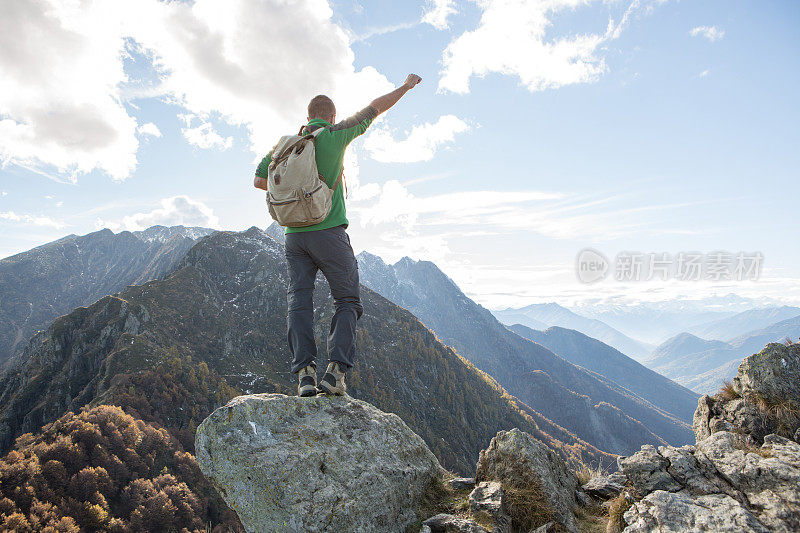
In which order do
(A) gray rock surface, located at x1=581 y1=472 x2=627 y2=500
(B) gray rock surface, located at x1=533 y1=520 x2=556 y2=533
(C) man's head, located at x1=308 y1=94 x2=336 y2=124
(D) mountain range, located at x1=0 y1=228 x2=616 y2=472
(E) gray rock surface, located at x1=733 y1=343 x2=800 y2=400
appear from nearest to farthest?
(B) gray rock surface, located at x1=533 y1=520 x2=556 y2=533
(C) man's head, located at x1=308 y1=94 x2=336 y2=124
(A) gray rock surface, located at x1=581 y1=472 x2=627 y2=500
(E) gray rock surface, located at x1=733 y1=343 x2=800 y2=400
(D) mountain range, located at x1=0 y1=228 x2=616 y2=472

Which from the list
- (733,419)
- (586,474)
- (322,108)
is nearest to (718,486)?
(733,419)

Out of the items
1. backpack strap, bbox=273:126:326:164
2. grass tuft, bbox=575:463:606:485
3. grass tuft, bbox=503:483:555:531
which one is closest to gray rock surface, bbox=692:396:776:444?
grass tuft, bbox=575:463:606:485

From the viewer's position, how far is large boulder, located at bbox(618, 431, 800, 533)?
4379 mm

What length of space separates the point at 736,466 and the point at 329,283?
7.38 m

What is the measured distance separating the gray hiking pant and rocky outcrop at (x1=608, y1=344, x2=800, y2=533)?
199 inches

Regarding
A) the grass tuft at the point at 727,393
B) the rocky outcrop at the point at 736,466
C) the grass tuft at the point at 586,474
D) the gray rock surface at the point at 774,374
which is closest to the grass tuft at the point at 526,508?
the rocky outcrop at the point at 736,466

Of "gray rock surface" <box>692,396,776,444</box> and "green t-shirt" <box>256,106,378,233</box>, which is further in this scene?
"gray rock surface" <box>692,396,776,444</box>

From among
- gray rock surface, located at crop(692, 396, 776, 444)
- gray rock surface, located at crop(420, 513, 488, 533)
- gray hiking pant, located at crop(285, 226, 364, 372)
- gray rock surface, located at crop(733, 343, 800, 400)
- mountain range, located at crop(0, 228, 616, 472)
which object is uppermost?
gray hiking pant, located at crop(285, 226, 364, 372)

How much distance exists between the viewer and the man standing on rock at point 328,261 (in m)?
6.04

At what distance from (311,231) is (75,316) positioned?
682 ft

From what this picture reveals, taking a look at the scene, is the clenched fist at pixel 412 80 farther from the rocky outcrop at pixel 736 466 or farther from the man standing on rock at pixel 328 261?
the rocky outcrop at pixel 736 466

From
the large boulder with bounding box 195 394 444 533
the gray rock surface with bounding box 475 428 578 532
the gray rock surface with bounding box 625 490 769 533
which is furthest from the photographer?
the gray rock surface with bounding box 475 428 578 532

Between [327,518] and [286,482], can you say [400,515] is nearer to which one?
[327,518]

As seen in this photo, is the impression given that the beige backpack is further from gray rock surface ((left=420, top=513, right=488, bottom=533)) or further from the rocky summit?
the rocky summit
